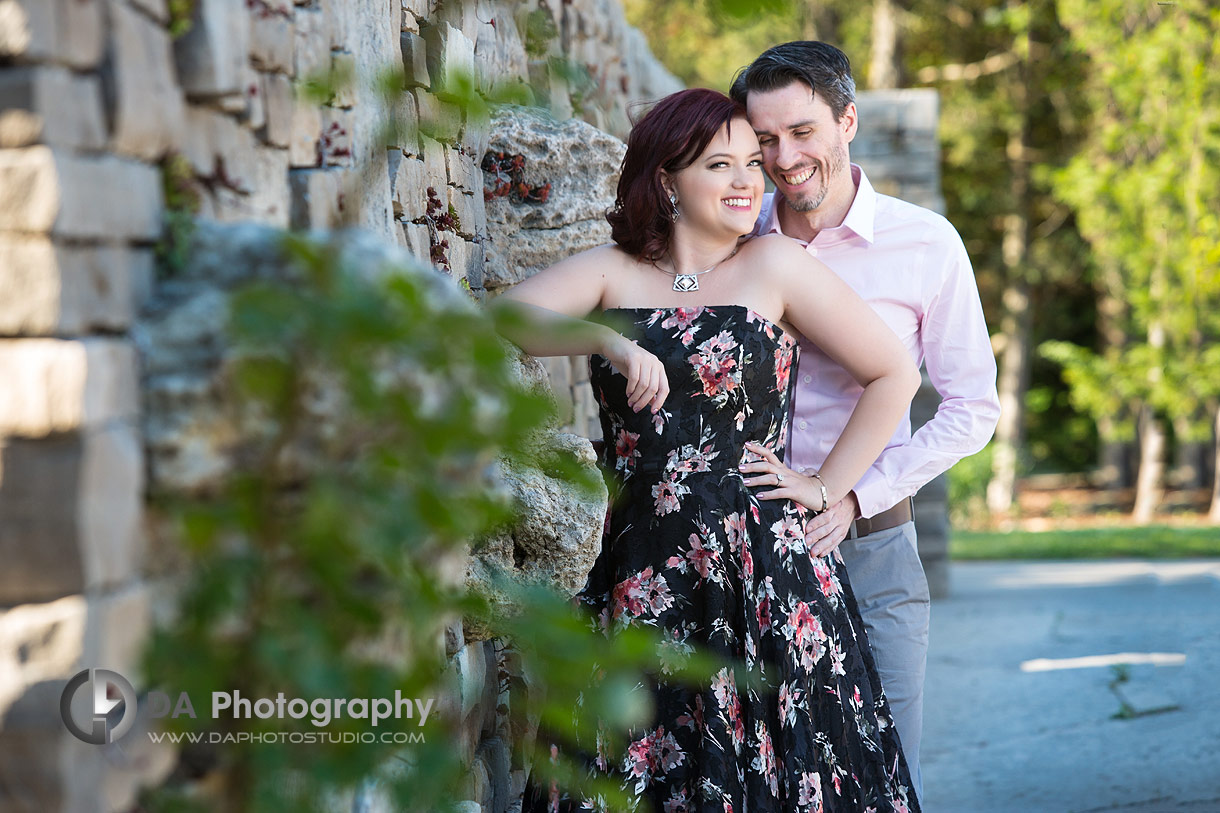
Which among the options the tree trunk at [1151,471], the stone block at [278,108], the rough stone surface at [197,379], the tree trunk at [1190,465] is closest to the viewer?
the rough stone surface at [197,379]

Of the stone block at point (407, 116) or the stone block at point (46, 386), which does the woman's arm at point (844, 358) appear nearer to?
the stone block at point (407, 116)

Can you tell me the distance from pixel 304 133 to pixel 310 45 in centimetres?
14

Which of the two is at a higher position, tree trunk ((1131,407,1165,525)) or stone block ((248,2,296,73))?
stone block ((248,2,296,73))

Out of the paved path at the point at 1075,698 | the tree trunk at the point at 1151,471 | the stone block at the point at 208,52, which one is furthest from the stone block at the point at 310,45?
→ the tree trunk at the point at 1151,471

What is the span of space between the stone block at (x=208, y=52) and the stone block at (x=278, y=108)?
158 millimetres

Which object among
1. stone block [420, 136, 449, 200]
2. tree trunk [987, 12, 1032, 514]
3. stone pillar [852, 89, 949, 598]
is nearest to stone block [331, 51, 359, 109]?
stone block [420, 136, 449, 200]

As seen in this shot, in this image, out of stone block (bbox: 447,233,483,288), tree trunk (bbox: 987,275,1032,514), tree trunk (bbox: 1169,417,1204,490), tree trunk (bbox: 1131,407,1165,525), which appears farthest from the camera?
tree trunk (bbox: 987,275,1032,514)

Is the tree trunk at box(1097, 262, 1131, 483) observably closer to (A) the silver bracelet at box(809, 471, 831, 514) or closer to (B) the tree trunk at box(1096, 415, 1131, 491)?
(B) the tree trunk at box(1096, 415, 1131, 491)

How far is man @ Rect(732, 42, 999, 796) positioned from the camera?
270 cm

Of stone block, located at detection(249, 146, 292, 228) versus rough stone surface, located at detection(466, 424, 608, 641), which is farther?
rough stone surface, located at detection(466, 424, 608, 641)

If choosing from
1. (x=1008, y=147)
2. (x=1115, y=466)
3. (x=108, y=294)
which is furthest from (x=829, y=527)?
(x=1115, y=466)

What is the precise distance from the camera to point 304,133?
67.4 inches

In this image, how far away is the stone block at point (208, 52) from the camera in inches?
53.7

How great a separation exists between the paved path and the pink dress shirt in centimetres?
142
